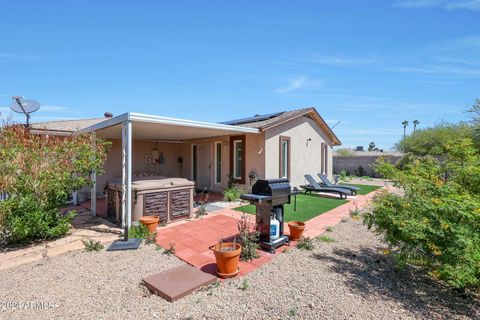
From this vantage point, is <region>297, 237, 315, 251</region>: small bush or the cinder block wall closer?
<region>297, 237, 315, 251</region>: small bush

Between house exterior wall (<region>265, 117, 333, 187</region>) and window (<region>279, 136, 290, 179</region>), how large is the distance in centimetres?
22

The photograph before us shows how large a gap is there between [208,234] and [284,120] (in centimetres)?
734

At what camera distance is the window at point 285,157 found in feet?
38.7

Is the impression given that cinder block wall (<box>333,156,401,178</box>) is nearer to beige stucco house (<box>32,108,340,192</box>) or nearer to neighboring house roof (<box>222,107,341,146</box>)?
neighboring house roof (<box>222,107,341,146</box>)

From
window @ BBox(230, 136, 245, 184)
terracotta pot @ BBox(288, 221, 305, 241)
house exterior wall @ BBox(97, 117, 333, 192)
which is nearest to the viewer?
terracotta pot @ BBox(288, 221, 305, 241)

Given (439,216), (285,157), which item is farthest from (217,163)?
(439,216)

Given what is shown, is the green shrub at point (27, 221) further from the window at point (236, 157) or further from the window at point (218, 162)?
the window at point (218, 162)

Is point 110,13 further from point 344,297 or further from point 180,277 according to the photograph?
point 344,297

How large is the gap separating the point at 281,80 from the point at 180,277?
34.3 feet

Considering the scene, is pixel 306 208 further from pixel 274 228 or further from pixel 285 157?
pixel 274 228

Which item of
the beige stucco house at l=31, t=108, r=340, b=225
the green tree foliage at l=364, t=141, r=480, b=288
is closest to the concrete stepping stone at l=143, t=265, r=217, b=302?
the green tree foliage at l=364, t=141, r=480, b=288

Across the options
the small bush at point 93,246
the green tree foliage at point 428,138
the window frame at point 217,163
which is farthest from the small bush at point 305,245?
the green tree foliage at point 428,138

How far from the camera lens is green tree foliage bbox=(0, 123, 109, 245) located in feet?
16.9

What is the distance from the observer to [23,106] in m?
8.31
